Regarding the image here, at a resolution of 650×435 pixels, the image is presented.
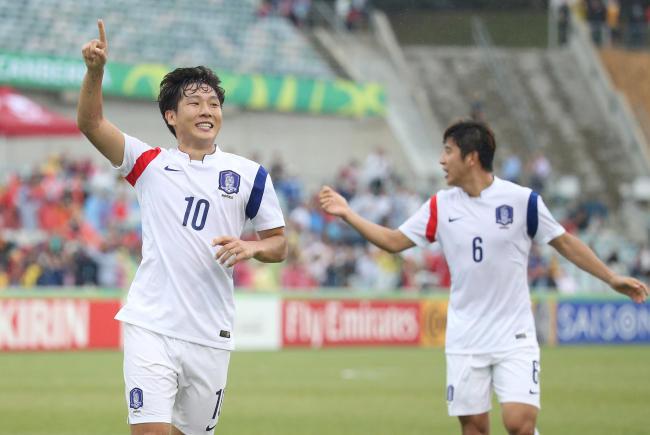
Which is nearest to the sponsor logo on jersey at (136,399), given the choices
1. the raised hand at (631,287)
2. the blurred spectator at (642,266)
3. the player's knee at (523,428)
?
the player's knee at (523,428)

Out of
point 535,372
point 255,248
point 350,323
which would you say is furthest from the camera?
point 350,323

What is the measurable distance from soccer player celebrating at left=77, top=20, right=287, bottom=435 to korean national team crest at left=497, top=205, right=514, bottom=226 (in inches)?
Result: 74.3

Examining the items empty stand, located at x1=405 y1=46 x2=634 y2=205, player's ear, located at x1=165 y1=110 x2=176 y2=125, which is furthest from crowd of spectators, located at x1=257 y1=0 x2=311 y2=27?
player's ear, located at x1=165 y1=110 x2=176 y2=125

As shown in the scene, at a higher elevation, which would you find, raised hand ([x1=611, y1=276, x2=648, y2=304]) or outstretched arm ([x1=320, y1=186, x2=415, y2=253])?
outstretched arm ([x1=320, y1=186, x2=415, y2=253])

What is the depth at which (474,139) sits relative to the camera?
266 inches

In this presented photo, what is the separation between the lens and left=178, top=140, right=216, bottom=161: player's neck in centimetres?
542

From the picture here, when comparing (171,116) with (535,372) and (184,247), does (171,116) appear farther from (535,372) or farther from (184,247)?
(535,372)

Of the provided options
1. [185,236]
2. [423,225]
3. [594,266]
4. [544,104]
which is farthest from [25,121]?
[544,104]

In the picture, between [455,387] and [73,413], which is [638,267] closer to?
[73,413]

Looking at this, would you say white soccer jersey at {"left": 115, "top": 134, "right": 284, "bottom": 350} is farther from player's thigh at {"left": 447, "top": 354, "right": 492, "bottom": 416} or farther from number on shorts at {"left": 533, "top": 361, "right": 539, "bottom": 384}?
number on shorts at {"left": 533, "top": 361, "right": 539, "bottom": 384}

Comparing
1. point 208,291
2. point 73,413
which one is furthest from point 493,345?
point 73,413

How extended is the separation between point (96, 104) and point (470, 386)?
10.2 ft

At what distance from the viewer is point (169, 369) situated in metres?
5.12

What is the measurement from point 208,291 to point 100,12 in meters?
25.3
